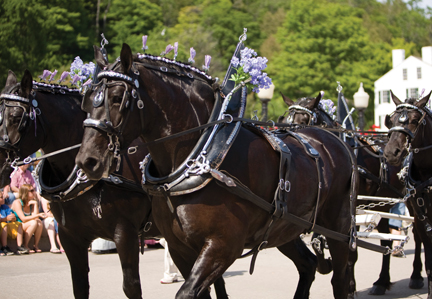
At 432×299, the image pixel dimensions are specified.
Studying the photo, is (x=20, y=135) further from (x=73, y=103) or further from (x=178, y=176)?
(x=178, y=176)

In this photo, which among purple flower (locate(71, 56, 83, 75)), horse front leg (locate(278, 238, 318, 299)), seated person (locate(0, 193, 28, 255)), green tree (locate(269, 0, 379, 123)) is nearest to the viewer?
horse front leg (locate(278, 238, 318, 299))

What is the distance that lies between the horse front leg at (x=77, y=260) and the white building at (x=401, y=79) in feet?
138

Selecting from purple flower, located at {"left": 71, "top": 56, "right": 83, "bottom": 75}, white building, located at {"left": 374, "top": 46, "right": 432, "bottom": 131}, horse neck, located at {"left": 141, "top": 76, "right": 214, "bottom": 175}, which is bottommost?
horse neck, located at {"left": 141, "top": 76, "right": 214, "bottom": 175}

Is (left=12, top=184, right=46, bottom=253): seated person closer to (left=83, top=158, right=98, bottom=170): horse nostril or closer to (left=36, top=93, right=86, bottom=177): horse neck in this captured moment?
(left=36, top=93, right=86, bottom=177): horse neck

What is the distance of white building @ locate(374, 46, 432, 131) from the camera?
4447cm

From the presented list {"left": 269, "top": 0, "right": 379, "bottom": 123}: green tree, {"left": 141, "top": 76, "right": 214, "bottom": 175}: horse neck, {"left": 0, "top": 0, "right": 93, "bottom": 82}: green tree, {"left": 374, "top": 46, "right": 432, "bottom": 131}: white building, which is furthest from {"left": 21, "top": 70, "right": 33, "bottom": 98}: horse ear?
{"left": 374, "top": 46, "right": 432, "bottom": 131}: white building

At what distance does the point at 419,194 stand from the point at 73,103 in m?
4.28

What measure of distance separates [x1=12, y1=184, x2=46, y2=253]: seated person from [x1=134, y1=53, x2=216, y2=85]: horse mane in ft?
23.9

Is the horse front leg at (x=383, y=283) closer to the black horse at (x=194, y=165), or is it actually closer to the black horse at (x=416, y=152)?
the black horse at (x=416, y=152)

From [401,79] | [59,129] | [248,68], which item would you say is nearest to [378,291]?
[248,68]

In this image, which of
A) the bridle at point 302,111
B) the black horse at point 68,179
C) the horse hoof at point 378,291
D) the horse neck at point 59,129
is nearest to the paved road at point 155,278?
the horse hoof at point 378,291

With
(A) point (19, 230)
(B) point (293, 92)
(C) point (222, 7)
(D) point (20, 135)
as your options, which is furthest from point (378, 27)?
(D) point (20, 135)

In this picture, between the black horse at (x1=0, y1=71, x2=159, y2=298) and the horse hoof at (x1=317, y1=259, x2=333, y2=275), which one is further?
the horse hoof at (x1=317, y1=259, x2=333, y2=275)

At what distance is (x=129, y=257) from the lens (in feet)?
15.3
